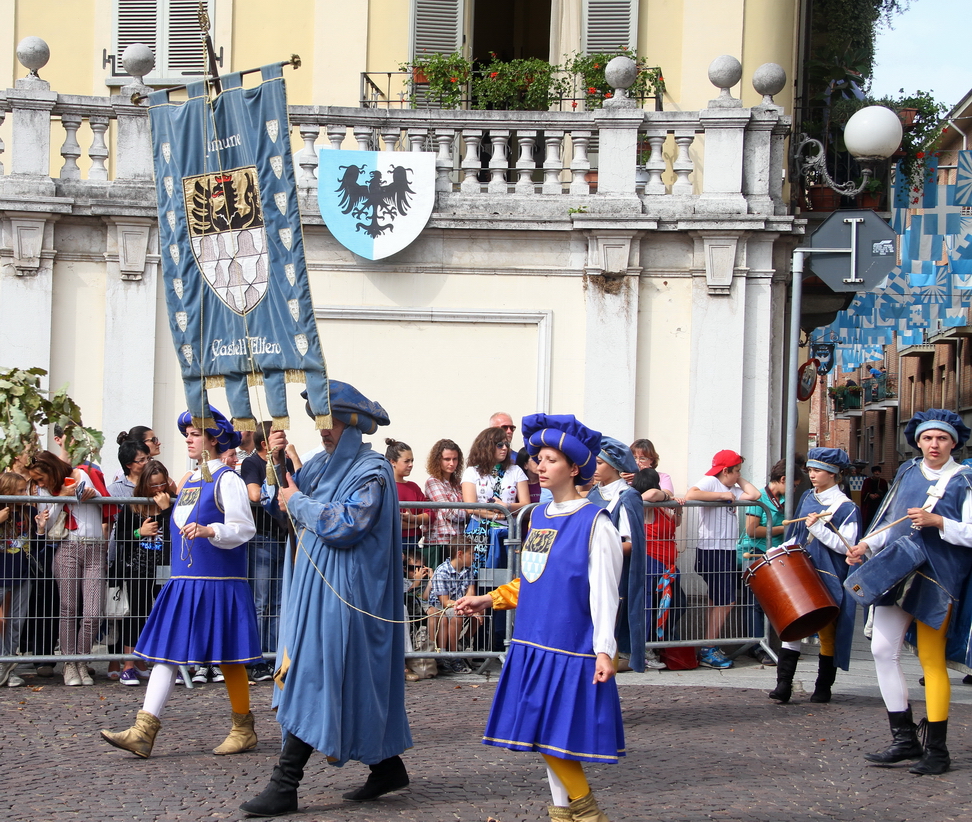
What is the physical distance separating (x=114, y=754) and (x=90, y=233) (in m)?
6.31

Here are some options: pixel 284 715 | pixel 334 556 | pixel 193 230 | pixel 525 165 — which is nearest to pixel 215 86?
pixel 193 230

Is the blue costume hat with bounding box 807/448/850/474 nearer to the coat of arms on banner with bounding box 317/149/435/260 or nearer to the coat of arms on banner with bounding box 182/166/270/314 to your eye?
the coat of arms on banner with bounding box 182/166/270/314

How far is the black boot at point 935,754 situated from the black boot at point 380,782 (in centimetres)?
277

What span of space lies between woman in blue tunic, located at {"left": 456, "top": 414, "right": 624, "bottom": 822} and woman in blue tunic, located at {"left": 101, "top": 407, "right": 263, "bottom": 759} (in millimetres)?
2003

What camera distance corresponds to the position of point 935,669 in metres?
6.64

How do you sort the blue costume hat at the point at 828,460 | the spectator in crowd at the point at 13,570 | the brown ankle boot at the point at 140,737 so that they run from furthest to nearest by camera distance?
1. the spectator in crowd at the point at 13,570
2. the blue costume hat at the point at 828,460
3. the brown ankle boot at the point at 140,737

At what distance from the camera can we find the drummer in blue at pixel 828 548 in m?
8.12

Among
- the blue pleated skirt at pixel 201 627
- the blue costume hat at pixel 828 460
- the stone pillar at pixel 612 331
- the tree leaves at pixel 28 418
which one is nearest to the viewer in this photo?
the blue pleated skirt at pixel 201 627

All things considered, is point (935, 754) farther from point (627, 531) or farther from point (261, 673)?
point (261, 673)

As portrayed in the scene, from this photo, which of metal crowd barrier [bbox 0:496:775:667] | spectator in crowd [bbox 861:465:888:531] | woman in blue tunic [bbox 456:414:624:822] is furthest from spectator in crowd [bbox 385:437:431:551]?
spectator in crowd [bbox 861:465:888:531]

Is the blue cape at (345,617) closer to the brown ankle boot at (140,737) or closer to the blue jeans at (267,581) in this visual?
the brown ankle boot at (140,737)

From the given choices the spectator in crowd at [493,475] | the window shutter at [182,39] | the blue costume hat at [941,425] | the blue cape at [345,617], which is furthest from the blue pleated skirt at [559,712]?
the window shutter at [182,39]

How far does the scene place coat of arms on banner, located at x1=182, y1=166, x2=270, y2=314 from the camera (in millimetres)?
6301

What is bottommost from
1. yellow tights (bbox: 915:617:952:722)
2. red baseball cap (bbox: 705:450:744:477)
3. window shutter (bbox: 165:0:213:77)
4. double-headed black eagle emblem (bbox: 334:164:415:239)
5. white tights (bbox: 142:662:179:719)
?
white tights (bbox: 142:662:179:719)
